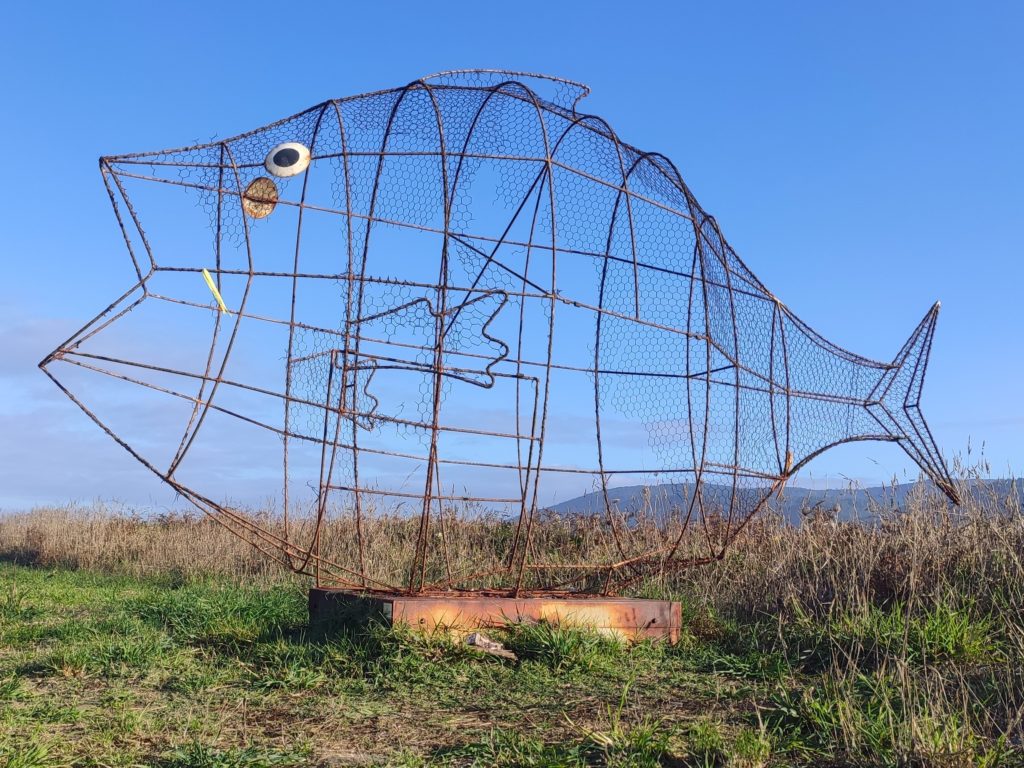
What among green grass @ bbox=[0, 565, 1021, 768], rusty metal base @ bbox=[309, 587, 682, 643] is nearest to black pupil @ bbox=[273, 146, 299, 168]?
rusty metal base @ bbox=[309, 587, 682, 643]

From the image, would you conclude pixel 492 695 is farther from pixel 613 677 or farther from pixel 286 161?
pixel 286 161

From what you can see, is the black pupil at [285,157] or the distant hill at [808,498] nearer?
the black pupil at [285,157]

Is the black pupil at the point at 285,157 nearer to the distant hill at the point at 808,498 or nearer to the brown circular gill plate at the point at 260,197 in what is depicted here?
the brown circular gill plate at the point at 260,197

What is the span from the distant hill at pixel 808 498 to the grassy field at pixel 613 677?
0.26 meters

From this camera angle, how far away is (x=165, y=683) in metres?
5.68

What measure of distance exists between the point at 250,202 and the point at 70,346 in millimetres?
1488

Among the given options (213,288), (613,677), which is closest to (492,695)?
(613,677)

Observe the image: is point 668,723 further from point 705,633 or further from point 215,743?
point 705,633

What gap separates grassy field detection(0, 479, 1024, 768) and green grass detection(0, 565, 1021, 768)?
2cm

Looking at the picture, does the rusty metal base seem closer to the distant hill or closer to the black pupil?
the distant hill

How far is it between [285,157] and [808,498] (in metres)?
6.82

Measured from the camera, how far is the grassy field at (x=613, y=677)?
411 centimetres

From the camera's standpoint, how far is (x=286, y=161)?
6.37 metres

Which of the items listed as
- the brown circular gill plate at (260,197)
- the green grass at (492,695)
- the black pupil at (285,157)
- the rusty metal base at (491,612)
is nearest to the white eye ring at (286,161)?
the black pupil at (285,157)
